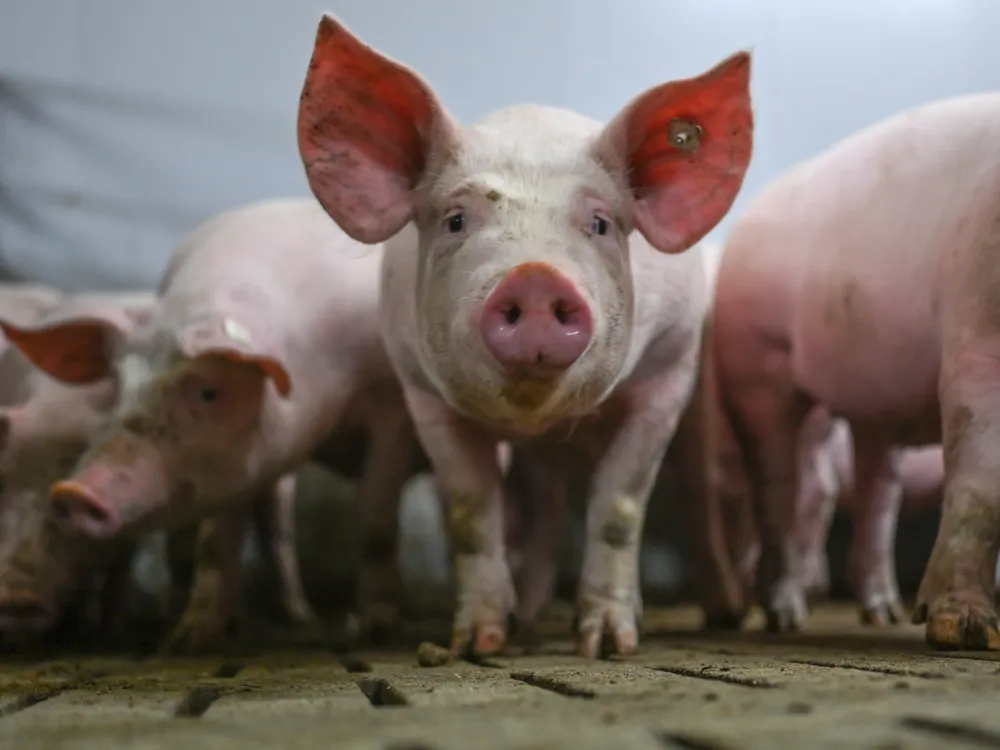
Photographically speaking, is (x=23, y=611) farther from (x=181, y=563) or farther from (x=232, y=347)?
(x=181, y=563)

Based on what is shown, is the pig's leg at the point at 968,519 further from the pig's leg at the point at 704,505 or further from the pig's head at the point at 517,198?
the pig's leg at the point at 704,505

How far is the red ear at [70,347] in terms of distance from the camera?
8.34 ft

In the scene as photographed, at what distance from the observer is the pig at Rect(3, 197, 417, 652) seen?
7.61 feet

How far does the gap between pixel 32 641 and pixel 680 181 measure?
5.79ft

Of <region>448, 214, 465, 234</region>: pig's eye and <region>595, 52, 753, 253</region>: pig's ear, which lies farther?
<region>595, 52, 753, 253</region>: pig's ear

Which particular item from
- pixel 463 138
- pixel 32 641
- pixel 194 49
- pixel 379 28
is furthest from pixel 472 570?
pixel 194 49

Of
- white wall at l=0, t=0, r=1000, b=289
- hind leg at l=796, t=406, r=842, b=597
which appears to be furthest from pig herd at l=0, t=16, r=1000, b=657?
white wall at l=0, t=0, r=1000, b=289

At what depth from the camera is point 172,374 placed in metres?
2.35

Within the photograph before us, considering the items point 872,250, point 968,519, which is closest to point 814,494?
point 872,250

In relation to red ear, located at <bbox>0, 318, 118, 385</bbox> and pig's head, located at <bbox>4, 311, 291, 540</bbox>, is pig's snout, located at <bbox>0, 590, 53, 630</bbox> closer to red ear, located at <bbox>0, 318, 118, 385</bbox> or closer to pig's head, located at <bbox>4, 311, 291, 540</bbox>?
pig's head, located at <bbox>4, 311, 291, 540</bbox>

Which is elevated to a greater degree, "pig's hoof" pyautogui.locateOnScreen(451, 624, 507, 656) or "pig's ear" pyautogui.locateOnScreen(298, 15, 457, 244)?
"pig's ear" pyautogui.locateOnScreen(298, 15, 457, 244)

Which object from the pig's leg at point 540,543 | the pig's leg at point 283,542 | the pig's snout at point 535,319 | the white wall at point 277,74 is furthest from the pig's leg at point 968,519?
the pig's leg at point 283,542

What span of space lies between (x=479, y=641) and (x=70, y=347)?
1.25 metres

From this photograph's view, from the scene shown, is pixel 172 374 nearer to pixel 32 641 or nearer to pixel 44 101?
pixel 32 641
